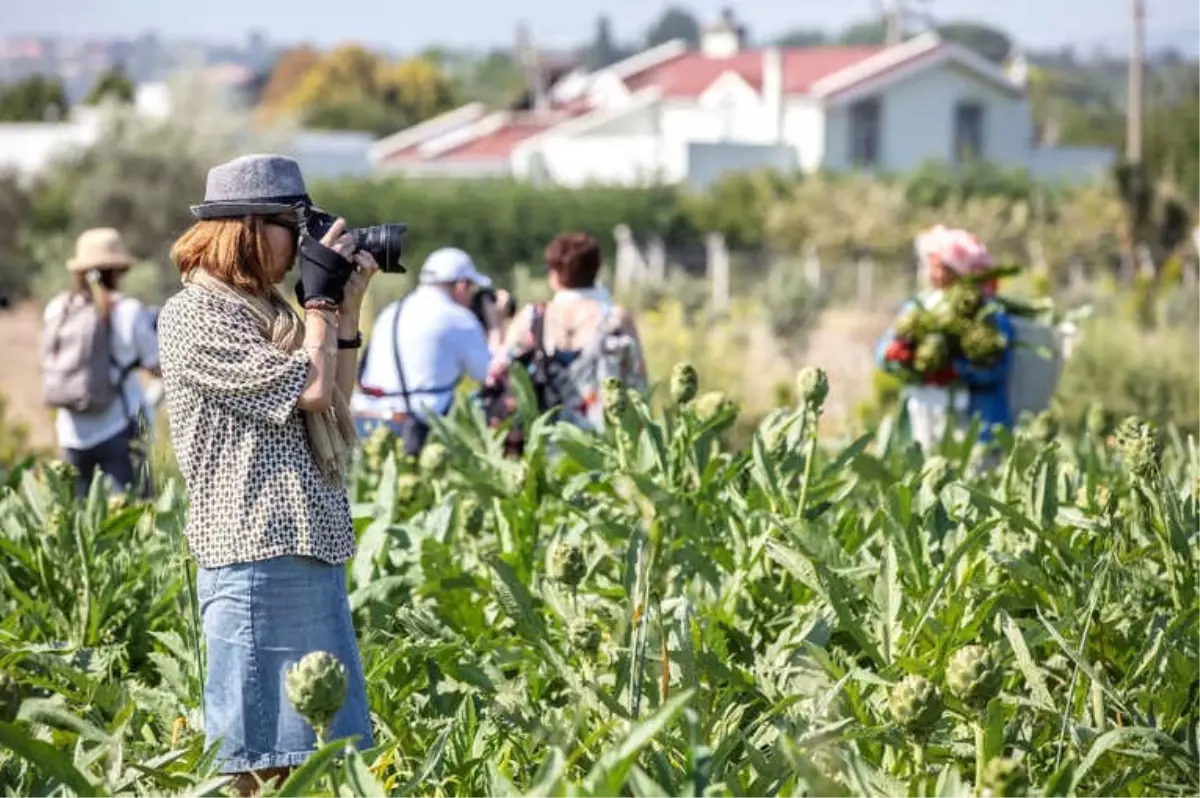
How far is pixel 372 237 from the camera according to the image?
3787mm

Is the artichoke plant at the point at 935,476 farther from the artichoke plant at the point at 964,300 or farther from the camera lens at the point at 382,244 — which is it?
the artichoke plant at the point at 964,300

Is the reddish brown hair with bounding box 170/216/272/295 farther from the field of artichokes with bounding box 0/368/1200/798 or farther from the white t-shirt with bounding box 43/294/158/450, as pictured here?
the white t-shirt with bounding box 43/294/158/450

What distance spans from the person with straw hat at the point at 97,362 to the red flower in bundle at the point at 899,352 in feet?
8.70

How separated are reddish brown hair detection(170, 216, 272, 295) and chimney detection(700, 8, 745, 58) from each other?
174ft

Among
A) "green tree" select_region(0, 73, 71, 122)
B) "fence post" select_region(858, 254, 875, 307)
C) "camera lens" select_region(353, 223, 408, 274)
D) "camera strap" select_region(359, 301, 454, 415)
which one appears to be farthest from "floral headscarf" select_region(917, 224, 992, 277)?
"green tree" select_region(0, 73, 71, 122)

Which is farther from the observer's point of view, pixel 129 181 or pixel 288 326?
pixel 129 181

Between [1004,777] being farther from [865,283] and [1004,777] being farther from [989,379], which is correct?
[865,283]

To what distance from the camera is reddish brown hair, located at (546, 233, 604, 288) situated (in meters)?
7.42

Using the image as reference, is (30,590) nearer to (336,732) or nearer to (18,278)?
(336,732)

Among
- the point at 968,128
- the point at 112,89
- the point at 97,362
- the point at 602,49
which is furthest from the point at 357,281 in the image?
the point at 602,49

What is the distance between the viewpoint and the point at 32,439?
14.8 metres

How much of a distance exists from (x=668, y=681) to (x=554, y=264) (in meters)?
4.04

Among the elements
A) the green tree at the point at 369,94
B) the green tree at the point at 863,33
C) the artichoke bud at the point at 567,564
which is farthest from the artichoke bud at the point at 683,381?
the green tree at the point at 863,33

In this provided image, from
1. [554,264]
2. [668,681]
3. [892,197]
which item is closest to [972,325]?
[554,264]
